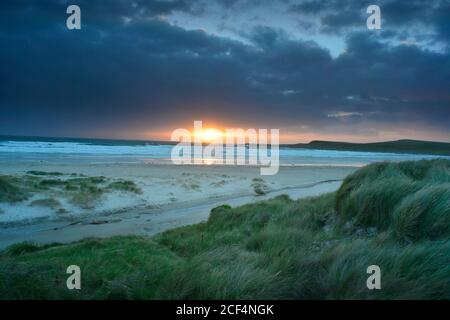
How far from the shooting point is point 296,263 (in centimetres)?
369

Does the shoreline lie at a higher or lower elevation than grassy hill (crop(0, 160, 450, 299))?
lower

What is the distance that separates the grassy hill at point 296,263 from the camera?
3076 mm

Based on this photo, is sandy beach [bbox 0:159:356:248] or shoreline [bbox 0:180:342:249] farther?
sandy beach [bbox 0:159:356:248]

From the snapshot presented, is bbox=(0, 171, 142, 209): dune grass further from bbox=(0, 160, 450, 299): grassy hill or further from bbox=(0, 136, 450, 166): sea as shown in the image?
bbox=(0, 136, 450, 166): sea

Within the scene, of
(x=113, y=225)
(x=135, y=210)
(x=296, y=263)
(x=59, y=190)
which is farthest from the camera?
(x=59, y=190)

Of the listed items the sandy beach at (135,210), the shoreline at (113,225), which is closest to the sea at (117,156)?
the sandy beach at (135,210)

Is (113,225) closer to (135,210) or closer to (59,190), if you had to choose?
(135,210)

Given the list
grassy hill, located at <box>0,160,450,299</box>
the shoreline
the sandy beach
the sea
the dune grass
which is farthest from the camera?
the sea

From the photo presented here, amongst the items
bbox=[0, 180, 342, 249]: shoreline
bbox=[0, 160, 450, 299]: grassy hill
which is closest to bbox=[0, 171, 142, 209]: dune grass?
bbox=[0, 180, 342, 249]: shoreline

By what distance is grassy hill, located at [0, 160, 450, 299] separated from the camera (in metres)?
3.08

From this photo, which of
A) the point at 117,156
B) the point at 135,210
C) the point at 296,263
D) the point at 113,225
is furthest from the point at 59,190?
the point at 117,156

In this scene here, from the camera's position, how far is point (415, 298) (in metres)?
2.87

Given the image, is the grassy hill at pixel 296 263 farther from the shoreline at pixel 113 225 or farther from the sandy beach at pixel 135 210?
the sandy beach at pixel 135 210
